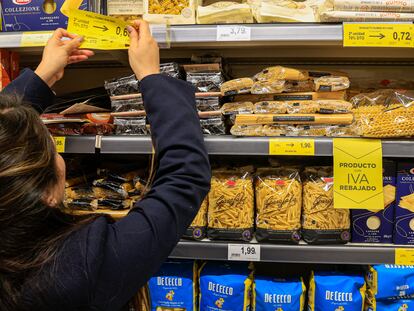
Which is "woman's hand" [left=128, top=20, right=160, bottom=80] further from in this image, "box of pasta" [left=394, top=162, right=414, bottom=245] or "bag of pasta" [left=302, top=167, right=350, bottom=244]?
"box of pasta" [left=394, top=162, right=414, bottom=245]

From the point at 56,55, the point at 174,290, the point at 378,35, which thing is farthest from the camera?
the point at 174,290

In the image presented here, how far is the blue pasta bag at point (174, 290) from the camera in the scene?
1.46 m

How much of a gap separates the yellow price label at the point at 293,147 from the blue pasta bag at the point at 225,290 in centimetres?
47

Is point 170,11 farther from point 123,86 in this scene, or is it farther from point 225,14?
point 123,86

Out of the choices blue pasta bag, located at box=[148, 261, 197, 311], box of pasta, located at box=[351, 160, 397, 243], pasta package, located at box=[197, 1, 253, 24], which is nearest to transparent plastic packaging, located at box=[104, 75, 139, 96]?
pasta package, located at box=[197, 1, 253, 24]

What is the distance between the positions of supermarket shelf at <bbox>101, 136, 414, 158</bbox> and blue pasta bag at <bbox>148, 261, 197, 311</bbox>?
0.47 meters

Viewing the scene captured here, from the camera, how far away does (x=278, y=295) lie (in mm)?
1385

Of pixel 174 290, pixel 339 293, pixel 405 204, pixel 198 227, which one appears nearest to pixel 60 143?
pixel 198 227

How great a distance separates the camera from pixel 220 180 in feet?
4.57

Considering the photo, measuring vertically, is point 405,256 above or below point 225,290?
above

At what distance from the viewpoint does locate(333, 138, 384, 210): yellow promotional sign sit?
50.1 inches

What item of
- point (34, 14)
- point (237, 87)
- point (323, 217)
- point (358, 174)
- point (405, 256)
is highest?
point (34, 14)

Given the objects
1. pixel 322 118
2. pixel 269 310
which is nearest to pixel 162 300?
pixel 269 310

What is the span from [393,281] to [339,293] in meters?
0.18
